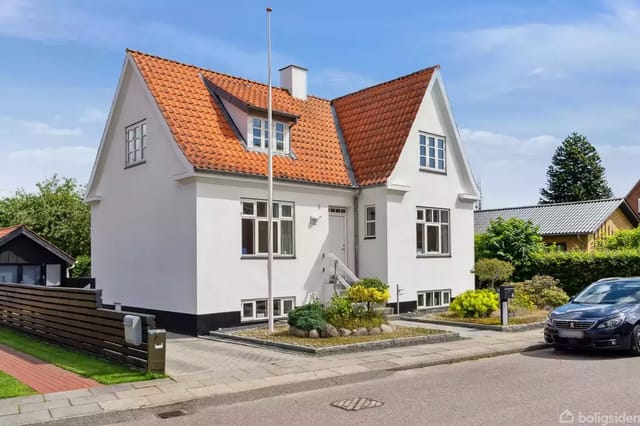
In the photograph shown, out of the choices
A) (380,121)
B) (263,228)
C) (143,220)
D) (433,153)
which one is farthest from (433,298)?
(143,220)

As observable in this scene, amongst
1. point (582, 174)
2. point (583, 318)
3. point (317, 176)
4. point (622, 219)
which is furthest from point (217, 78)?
point (582, 174)

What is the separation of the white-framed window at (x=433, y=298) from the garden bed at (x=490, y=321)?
1094 mm

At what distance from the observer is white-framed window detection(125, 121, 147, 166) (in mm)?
17688

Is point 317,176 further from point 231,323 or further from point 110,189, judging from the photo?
point 110,189

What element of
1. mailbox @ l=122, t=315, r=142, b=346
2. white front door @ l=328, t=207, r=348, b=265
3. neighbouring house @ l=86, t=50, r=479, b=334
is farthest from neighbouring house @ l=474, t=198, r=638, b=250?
mailbox @ l=122, t=315, r=142, b=346

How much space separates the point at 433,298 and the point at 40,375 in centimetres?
1347

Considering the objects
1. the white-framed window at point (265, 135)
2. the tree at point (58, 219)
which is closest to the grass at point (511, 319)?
the white-framed window at point (265, 135)

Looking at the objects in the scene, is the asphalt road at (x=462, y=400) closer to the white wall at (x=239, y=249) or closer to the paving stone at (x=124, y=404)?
the paving stone at (x=124, y=404)

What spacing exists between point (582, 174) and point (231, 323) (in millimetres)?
50375

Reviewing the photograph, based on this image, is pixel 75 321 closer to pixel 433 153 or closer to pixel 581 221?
pixel 433 153

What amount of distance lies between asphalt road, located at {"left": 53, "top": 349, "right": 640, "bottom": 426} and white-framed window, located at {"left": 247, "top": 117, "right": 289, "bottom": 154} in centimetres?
934

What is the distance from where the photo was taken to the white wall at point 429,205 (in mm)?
18828

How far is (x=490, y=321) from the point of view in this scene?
16.5 meters

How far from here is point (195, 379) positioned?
9.64 meters
